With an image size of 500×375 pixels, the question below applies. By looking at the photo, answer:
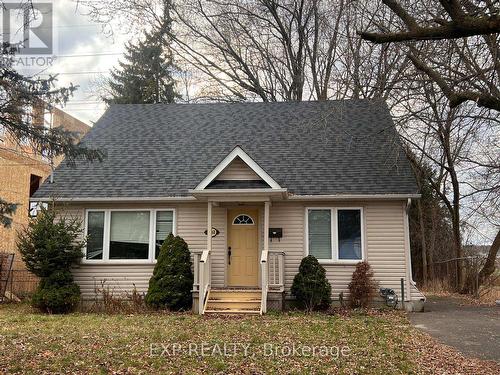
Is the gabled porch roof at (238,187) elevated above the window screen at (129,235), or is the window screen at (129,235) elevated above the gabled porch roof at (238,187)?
the gabled porch roof at (238,187)

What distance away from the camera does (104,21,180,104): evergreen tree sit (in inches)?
1257

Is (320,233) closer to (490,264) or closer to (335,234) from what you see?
(335,234)

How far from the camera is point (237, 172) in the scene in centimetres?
1351

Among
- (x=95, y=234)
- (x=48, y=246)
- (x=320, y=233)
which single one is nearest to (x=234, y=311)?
(x=320, y=233)

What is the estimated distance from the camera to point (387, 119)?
17.0m

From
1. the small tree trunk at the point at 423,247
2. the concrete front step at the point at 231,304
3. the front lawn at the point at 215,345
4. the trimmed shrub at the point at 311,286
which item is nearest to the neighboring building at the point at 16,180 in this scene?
the front lawn at the point at 215,345

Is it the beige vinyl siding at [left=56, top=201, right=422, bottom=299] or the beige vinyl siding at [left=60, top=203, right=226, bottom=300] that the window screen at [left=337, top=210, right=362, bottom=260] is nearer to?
the beige vinyl siding at [left=56, top=201, right=422, bottom=299]

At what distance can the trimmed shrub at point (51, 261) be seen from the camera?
42.5 ft

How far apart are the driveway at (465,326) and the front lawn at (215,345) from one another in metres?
0.49

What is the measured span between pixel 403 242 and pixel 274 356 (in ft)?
23.4

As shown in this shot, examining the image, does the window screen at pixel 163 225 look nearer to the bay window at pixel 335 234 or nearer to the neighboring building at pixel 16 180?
the bay window at pixel 335 234

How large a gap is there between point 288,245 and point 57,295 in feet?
20.1

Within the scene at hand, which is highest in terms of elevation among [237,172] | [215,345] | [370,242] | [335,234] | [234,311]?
[237,172]

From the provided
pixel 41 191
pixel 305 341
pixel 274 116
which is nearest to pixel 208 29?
pixel 274 116
